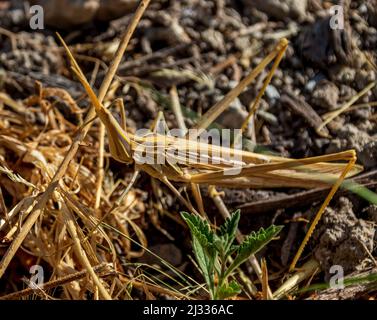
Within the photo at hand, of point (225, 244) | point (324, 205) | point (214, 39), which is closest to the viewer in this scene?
point (225, 244)

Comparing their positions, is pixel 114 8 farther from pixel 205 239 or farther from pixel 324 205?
pixel 205 239

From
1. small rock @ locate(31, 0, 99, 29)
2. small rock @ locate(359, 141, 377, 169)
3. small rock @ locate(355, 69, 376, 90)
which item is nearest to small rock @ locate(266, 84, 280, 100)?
small rock @ locate(355, 69, 376, 90)

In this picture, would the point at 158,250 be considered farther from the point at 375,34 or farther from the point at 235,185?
the point at 375,34

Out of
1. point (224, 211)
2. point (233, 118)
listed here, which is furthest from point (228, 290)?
point (233, 118)

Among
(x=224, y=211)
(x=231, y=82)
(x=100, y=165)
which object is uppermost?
(x=231, y=82)
